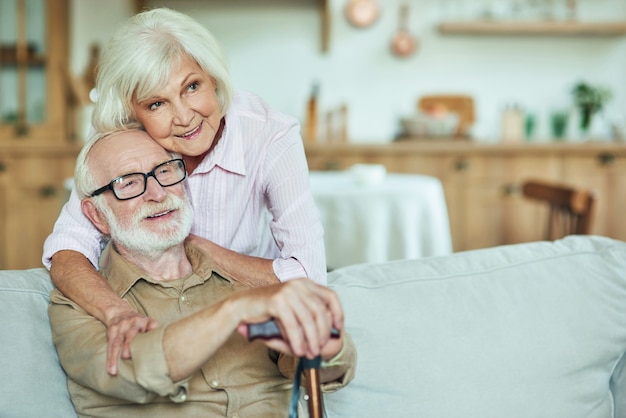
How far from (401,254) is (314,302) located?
1.96 meters

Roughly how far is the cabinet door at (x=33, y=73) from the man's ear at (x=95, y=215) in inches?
118

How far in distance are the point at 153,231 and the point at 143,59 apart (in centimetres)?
33

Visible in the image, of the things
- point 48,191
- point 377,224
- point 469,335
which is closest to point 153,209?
point 469,335

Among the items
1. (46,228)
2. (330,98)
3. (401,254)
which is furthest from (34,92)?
(401,254)

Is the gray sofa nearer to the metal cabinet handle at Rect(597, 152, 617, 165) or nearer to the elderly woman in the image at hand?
the elderly woman

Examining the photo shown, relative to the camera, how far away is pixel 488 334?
1.62 meters

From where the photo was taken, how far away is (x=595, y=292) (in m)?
1.72

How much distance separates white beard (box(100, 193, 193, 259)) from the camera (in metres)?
1.57

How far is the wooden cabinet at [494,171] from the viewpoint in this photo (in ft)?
14.6

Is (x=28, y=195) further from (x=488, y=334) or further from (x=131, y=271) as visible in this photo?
(x=488, y=334)

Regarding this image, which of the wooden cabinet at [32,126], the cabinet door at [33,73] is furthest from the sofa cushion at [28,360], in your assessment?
the cabinet door at [33,73]

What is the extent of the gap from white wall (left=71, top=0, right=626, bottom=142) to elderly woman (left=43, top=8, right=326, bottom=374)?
321cm

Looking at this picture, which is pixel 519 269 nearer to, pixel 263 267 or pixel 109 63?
pixel 263 267

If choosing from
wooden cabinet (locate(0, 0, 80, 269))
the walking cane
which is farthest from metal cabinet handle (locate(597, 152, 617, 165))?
the walking cane
